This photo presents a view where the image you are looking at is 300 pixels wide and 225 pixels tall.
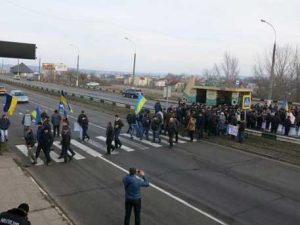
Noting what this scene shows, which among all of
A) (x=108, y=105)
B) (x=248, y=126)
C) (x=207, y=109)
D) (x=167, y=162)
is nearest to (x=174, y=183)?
(x=167, y=162)

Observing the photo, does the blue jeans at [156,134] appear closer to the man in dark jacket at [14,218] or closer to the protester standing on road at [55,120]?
the protester standing on road at [55,120]

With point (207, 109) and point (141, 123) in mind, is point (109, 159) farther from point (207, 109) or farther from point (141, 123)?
point (207, 109)

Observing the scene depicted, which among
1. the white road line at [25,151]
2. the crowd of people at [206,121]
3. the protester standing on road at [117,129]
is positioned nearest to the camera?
the white road line at [25,151]

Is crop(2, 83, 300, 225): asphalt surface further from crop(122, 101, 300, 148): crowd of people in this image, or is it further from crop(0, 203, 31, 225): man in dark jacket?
crop(0, 203, 31, 225): man in dark jacket

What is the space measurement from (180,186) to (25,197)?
4.87m

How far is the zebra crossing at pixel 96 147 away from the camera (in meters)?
16.3

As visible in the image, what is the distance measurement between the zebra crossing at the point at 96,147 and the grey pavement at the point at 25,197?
1870 mm

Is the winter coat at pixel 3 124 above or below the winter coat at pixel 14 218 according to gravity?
below

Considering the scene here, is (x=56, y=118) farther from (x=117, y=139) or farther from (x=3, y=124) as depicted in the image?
(x=117, y=139)

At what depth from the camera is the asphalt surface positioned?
33.0 feet

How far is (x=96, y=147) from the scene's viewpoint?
1814 cm

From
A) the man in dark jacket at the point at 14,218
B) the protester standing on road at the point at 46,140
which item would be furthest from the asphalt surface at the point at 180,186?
the man in dark jacket at the point at 14,218

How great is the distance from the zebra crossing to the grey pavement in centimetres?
187

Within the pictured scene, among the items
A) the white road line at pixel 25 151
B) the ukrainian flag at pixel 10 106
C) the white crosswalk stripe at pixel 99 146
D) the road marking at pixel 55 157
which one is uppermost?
the ukrainian flag at pixel 10 106
